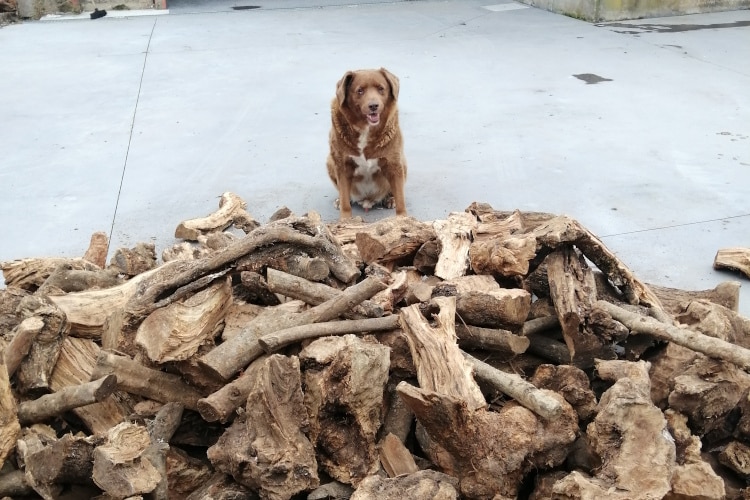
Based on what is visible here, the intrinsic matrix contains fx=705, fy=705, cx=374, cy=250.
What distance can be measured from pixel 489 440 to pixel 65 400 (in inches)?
52.4

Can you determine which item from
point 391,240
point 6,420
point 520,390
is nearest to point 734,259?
point 391,240

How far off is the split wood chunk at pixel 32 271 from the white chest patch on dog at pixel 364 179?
1883 millimetres

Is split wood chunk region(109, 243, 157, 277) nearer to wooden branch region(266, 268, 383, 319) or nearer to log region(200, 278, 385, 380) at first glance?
wooden branch region(266, 268, 383, 319)

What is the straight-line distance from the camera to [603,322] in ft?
8.33

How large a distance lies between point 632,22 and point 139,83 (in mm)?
6914

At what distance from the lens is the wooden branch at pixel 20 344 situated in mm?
2412

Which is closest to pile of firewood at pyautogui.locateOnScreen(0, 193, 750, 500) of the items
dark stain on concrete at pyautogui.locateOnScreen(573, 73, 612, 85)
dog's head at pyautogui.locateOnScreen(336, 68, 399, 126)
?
dog's head at pyautogui.locateOnScreen(336, 68, 399, 126)

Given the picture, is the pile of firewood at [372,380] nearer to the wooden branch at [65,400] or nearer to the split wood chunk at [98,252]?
the wooden branch at [65,400]

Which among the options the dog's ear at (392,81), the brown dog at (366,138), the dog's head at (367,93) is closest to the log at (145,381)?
the brown dog at (366,138)

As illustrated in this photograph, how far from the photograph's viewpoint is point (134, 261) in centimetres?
333

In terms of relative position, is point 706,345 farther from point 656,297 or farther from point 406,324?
point 406,324

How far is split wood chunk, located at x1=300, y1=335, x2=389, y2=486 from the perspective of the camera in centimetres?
214

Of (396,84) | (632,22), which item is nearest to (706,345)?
(396,84)

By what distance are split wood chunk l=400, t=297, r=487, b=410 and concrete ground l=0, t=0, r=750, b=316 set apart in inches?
68.2
